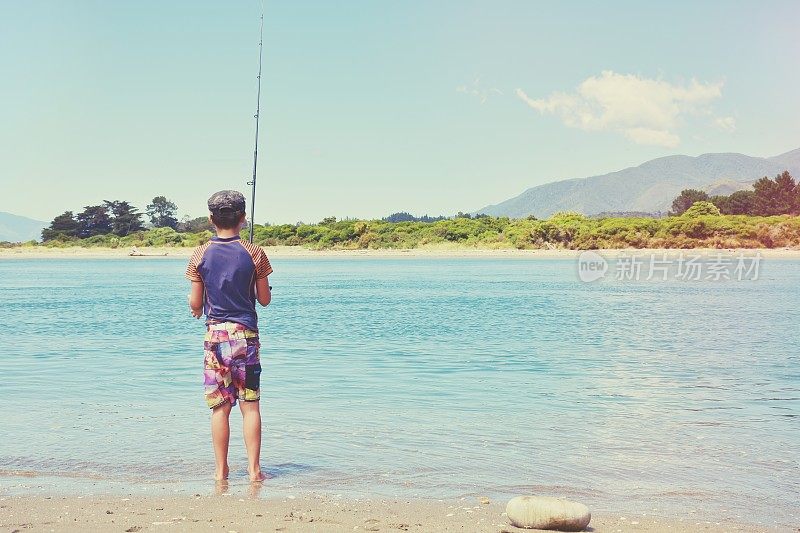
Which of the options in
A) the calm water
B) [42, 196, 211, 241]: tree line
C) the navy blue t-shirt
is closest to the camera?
the navy blue t-shirt

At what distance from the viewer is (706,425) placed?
802 centimetres

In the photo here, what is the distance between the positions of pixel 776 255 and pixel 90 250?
63249 millimetres

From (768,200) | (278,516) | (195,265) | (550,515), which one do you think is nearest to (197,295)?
(195,265)

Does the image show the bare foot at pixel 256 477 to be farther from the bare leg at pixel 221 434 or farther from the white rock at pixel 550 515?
the white rock at pixel 550 515

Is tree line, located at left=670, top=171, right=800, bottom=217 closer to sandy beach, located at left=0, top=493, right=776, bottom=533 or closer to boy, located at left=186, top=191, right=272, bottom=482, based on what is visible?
sandy beach, located at left=0, top=493, right=776, bottom=533

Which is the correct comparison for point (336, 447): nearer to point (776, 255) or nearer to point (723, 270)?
point (723, 270)

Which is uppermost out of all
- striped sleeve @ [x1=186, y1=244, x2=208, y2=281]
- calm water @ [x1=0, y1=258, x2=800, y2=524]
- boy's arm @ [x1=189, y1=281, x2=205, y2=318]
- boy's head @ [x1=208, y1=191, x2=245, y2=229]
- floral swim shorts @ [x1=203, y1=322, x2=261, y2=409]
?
boy's head @ [x1=208, y1=191, x2=245, y2=229]

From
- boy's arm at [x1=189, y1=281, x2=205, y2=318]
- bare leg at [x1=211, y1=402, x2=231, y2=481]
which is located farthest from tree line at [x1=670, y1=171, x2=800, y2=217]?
boy's arm at [x1=189, y1=281, x2=205, y2=318]

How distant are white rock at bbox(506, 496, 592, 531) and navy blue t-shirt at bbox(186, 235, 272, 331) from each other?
199 centimetres

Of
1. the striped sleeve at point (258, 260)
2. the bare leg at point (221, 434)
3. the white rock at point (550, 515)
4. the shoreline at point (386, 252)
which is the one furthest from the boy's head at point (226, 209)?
the shoreline at point (386, 252)

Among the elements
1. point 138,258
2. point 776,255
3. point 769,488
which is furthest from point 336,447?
point 138,258

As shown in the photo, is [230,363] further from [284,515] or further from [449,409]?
[449,409]

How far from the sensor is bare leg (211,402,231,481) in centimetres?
574

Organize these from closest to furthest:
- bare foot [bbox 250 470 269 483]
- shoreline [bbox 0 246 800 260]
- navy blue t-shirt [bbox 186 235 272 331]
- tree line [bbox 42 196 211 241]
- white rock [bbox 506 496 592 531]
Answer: white rock [bbox 506 496 592 531] < navy blue t-shirt [bbox 186 235 272 331] < bare foot [bbox 250 470 269 483] < shoreline [bbox 0 246 800 260] < tree line [bbox 42 196 211 241]
